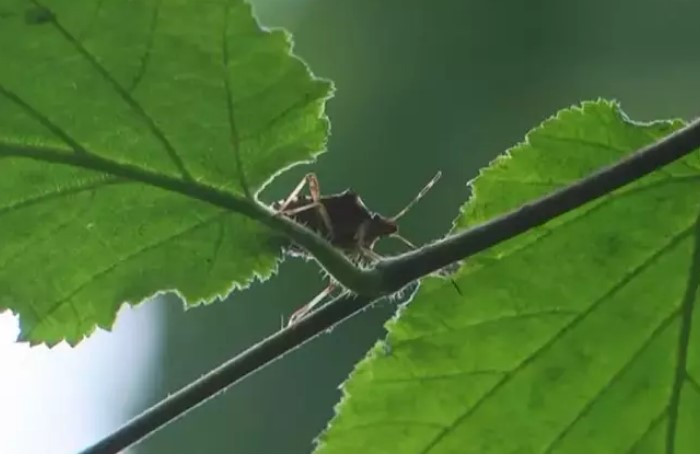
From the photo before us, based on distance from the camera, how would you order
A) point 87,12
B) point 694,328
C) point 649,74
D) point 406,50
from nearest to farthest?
point 87,12, point 694,328, point 649,74, point 406,50

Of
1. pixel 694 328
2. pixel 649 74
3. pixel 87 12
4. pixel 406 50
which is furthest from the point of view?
pixel 406 50

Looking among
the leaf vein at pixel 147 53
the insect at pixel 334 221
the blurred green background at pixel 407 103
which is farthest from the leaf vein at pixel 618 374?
the blurred green background at pixel 407 103

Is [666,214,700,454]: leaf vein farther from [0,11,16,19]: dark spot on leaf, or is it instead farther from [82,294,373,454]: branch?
[0,11,16,19]: dark spot on leaf

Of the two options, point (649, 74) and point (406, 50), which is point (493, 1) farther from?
point (649, 74)

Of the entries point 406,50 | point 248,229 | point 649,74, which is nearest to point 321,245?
point 248,229

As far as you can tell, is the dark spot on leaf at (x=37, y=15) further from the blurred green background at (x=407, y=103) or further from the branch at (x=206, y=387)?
the blurred green background at (x=407, y=103)

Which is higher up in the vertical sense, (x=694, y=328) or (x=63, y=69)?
(x=63, y=69)
